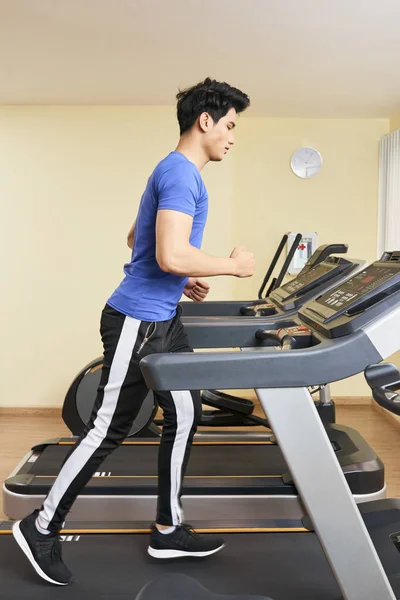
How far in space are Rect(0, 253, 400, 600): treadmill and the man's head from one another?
57 centimetres

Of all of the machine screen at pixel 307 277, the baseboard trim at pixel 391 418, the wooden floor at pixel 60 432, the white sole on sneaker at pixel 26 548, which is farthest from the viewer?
the baseboard trim at pixel 391 418

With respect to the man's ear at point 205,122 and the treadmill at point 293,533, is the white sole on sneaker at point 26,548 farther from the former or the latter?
the man's ear at point 205,122

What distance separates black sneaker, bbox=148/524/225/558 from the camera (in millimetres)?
1855

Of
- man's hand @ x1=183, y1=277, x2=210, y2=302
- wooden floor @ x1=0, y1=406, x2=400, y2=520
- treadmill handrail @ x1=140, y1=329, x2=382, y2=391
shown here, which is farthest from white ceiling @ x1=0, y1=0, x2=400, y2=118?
wooden floor @ x1=0, y1=406, x2=400, y2=520

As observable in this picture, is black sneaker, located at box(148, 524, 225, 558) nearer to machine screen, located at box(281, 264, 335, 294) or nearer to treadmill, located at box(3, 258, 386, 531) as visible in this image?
treadmill, located at box(3, 258, 386, 531)

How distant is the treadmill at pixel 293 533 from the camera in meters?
1.34

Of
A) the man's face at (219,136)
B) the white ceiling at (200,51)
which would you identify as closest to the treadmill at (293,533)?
the man's face at (219,136)

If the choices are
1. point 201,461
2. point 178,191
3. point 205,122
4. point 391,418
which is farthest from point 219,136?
point 391,418

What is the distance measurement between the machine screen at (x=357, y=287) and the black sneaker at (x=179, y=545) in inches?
30.1

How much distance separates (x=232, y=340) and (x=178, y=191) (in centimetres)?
93

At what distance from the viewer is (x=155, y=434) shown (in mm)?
3281

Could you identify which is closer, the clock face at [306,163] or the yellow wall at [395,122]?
the yellow wall at [395,122]

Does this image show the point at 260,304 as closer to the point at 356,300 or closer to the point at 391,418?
the point at 356,300

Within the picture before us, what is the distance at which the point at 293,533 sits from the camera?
2.05 m
